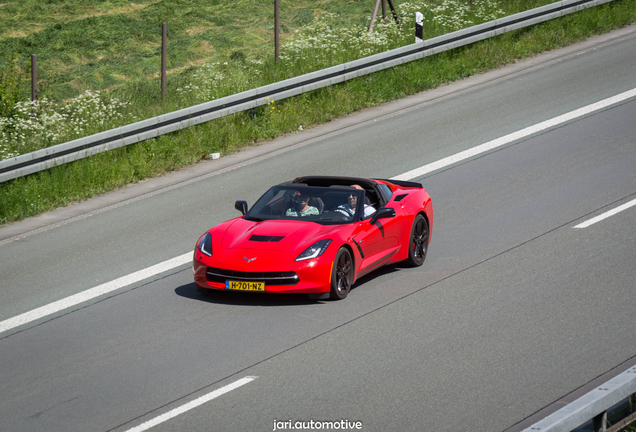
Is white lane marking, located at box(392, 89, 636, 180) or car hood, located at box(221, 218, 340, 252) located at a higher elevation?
car hood, located at box(221, 218, 340, 252)

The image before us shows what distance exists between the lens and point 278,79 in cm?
1966

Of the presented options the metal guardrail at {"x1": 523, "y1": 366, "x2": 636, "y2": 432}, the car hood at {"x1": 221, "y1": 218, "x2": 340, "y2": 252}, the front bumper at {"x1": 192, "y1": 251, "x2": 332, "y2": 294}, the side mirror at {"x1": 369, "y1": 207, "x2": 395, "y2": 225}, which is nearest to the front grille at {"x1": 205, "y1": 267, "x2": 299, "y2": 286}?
the front bumper at {"x1": 192, "y1": 251, "x2": 332, "y2": 294}

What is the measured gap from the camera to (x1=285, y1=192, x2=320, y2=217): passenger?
10781mm

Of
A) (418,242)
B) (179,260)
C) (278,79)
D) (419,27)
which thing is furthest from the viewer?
(419,27)

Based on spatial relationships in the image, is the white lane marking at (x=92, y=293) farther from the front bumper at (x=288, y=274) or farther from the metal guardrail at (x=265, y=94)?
the metal guardrail at (x=265, y=94)

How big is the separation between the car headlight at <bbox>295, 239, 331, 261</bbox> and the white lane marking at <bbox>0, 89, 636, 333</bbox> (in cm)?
254

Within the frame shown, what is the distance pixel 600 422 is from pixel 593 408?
0.29m

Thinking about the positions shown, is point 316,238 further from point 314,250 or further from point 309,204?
point 309,204

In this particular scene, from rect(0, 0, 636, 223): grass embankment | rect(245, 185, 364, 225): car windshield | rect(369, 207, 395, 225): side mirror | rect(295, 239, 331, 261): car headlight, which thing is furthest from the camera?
rect(0, 0, 636, 223): grass embankment

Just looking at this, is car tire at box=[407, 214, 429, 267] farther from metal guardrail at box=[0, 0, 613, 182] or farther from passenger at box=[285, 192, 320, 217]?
metal guardrail at box=[0, 0, 613, 182]

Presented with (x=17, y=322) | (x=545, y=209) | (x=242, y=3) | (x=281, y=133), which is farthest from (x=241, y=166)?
(x=242, y=3)

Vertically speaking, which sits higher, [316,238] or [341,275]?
[316,238]

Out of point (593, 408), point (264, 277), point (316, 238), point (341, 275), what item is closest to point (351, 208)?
point (316, 238)

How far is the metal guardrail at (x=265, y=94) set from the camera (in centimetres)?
1502
